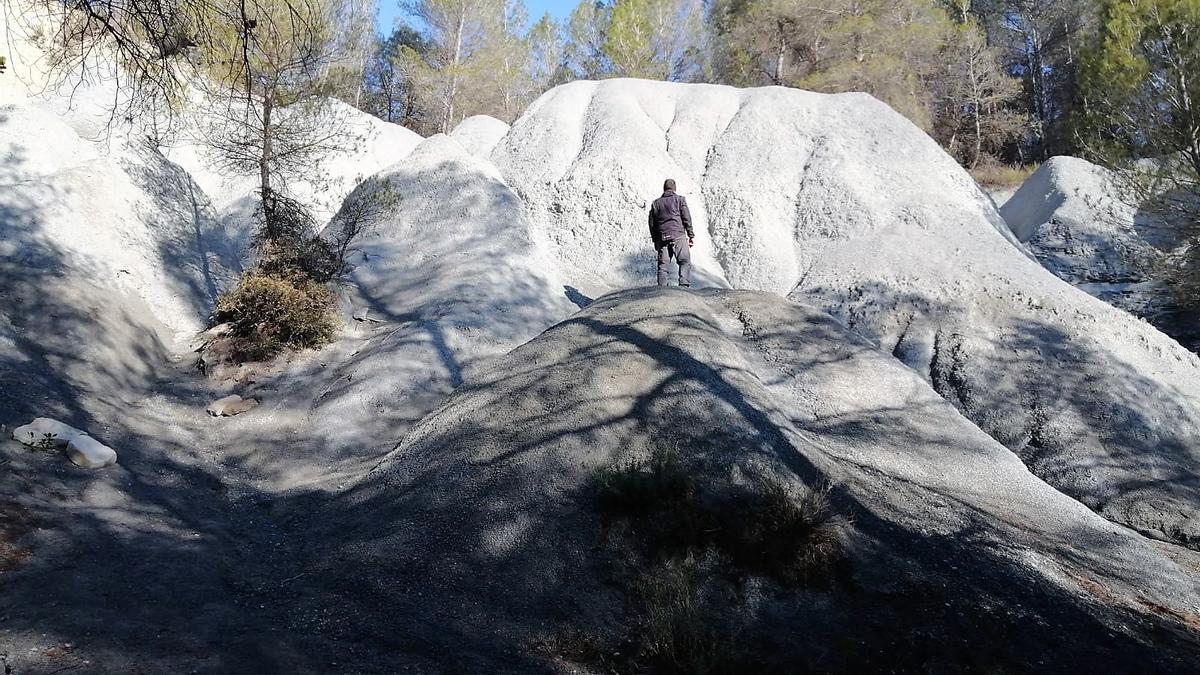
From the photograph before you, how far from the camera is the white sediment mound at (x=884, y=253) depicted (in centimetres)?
1156

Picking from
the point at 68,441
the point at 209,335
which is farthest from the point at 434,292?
the point at 68,441

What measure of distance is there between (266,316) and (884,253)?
39.8ft

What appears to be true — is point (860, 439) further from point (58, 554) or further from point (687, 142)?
point (687, 142)

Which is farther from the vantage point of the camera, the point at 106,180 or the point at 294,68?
the point at 106,180

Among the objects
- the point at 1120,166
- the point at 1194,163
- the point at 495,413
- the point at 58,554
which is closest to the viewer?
the point at 58,554

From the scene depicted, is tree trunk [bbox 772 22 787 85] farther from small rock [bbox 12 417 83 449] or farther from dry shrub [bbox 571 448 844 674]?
small rock [bbox 12 417 83 449]

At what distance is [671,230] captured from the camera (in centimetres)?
1284

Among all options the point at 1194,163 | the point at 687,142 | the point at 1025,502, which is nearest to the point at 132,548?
the point at 1025,502

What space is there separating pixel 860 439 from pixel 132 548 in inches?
293

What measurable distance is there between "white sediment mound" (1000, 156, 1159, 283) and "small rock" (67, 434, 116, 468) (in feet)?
66.2

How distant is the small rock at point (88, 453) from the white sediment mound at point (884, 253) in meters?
10.3

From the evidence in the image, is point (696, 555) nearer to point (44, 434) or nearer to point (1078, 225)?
point (44, 434)

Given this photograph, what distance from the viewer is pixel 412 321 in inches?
504

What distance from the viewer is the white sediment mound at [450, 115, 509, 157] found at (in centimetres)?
2167
